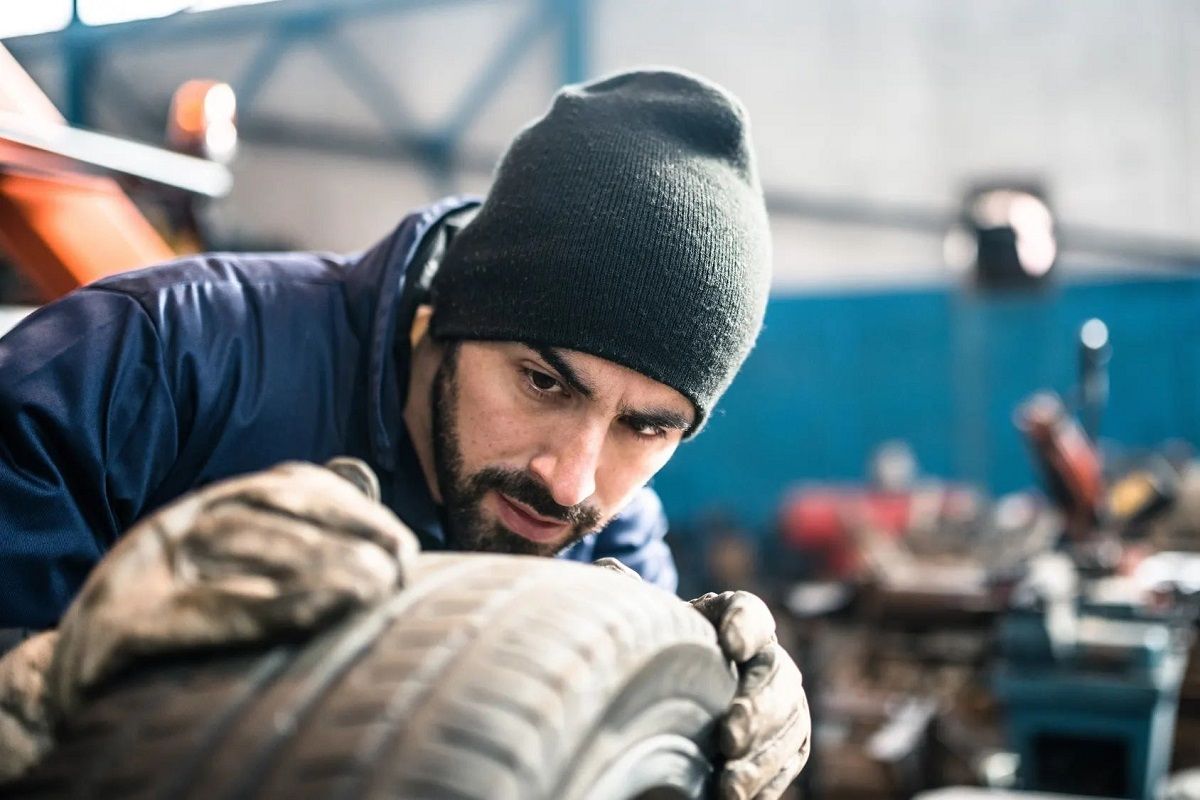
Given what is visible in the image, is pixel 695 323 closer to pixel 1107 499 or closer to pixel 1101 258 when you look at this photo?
pixel 1107 499

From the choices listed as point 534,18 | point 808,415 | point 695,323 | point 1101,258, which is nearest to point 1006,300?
point 1101,258

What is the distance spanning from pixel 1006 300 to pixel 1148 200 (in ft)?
3.13

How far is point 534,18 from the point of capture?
6.61m

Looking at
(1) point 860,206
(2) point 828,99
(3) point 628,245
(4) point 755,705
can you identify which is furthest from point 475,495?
(2) point 828,99

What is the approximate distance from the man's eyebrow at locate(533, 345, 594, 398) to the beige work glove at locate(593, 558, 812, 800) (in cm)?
28

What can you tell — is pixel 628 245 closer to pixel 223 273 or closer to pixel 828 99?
pixel 223 273

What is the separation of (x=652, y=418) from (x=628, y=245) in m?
0.15

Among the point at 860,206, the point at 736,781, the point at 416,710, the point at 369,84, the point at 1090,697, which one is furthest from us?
the point at 369,84

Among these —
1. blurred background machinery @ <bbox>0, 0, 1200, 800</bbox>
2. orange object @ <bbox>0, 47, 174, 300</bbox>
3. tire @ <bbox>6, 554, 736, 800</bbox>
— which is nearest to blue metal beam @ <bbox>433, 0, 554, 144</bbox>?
blurred background machinery @ <bbox>0, 0, 1200, 800</bbox>

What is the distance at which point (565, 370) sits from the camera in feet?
3.17

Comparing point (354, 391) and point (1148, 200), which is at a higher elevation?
point (1148, 200)

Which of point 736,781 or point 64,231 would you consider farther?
point 64,231

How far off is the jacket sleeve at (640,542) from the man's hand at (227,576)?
71 cm

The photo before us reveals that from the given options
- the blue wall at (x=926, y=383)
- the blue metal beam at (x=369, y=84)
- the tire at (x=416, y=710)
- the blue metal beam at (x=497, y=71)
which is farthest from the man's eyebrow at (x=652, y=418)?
the blue metal beam at (x=369, y=84)
